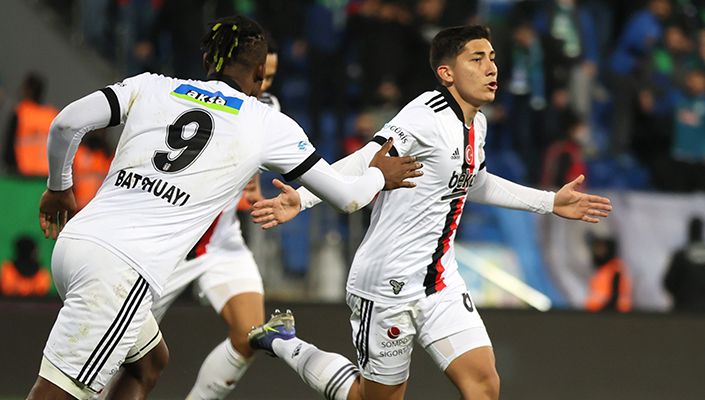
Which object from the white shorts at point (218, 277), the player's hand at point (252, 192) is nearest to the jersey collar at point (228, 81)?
the player's hand at point (252, 192)

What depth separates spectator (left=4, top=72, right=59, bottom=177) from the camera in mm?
10859

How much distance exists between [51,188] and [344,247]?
4.27 metres

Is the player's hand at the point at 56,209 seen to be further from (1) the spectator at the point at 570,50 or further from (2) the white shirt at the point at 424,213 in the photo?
(1) the spectator at the point at 570,50

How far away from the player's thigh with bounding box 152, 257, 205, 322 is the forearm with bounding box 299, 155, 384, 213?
2.36 meters

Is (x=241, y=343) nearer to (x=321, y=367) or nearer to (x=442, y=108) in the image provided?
(x=321, y=367)

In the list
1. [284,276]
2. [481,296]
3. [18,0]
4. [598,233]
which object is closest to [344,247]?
[284,276]

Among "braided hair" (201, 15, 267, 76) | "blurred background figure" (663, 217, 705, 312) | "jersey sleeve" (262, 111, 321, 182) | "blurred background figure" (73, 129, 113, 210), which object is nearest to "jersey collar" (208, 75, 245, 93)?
"braided hair" (201, 15, 267, 76)

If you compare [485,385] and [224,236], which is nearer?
[485,385]

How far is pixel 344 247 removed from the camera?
32.3 ft

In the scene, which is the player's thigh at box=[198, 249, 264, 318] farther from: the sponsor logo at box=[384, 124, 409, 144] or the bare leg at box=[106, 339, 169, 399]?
the sponsor logo at box=[384, 124, 409, 144]

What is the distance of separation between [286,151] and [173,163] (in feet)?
1.56

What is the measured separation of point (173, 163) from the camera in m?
5.37

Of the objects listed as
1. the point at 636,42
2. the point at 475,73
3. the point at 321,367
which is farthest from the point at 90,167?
the point at 636,42

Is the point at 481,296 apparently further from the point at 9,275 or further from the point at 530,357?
the point at 9,275
